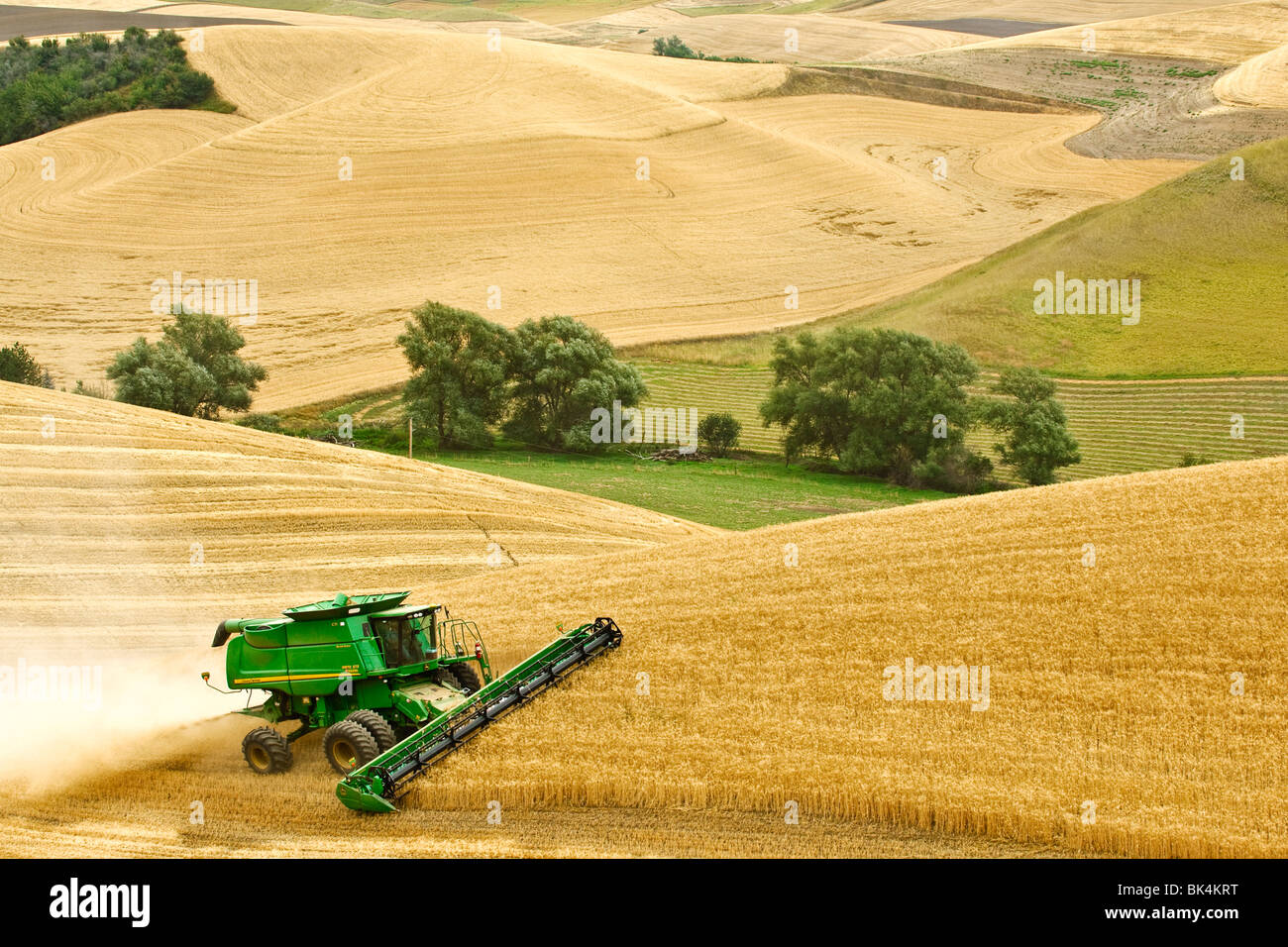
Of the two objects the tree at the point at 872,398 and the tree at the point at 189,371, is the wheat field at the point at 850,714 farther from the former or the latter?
the tree at the point at 189,371

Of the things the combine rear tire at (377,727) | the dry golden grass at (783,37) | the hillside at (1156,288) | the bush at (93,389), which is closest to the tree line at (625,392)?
the bush at (93,389)

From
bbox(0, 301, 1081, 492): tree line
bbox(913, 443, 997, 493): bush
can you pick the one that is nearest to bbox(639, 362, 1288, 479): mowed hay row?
bbox(0, 301, 1081, 492): tree line

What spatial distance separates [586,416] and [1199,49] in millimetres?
84688

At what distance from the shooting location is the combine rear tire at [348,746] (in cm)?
1659

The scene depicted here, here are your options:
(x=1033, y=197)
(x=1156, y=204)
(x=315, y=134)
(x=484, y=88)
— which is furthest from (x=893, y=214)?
(x=315, y=134)

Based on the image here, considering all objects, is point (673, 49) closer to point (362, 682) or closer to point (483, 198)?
point (483, 198)

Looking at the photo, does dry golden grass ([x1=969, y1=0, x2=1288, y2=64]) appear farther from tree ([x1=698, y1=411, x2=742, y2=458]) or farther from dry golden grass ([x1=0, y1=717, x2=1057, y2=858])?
dry golden grass ([x1=0, y1=717, x2=1057, y2=858])

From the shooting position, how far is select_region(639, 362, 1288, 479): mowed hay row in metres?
56.6

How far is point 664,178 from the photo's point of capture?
90.9 m

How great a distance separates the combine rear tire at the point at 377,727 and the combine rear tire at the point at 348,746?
0.21 feet

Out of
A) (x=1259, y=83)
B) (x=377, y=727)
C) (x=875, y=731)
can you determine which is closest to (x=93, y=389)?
(x=377, y=727)

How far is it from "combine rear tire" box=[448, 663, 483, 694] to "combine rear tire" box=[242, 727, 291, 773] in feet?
8.06

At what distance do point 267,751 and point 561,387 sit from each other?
4017 cm
